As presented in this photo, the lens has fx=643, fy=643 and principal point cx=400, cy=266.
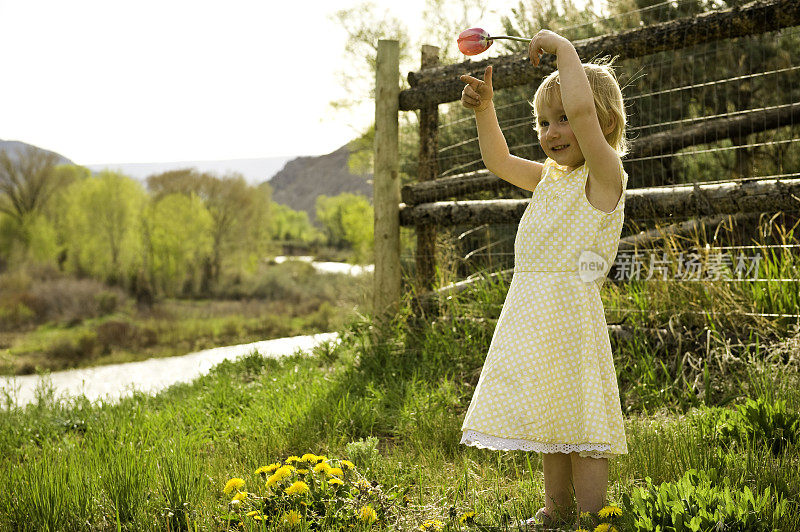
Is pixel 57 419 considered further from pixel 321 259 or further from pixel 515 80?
pixel 321 259

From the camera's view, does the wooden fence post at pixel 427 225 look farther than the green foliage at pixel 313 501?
Yes

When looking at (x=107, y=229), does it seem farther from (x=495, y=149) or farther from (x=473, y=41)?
(x=473, y=41)

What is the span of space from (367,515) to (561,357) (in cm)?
75

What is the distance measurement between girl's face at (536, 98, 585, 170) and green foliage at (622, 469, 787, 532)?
0.98 metres

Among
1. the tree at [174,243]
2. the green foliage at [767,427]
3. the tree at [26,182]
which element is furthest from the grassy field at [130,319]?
the green foliage at [767,427]

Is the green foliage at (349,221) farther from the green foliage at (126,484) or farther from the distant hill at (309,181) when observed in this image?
the distant hill at (309,181)

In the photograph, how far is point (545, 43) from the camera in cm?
193

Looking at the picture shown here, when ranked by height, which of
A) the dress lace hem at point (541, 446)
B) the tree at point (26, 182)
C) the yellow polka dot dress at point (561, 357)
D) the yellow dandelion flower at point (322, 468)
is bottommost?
the yellow dandelion flower at point (322, 468)

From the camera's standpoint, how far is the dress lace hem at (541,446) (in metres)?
1.91

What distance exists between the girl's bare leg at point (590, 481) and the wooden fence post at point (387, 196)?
10.1ft

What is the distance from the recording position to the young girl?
1915mm

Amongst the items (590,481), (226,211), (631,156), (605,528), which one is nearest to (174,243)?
(226,211)

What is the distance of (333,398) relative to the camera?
372cm

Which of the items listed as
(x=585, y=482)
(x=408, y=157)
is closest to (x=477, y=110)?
(x=585, y=482)
